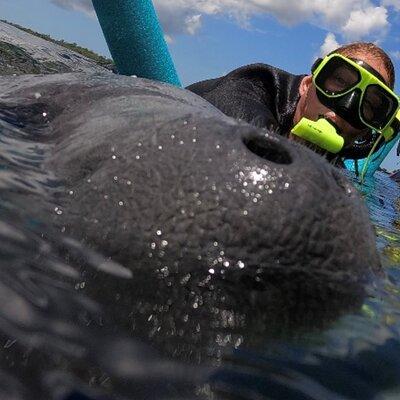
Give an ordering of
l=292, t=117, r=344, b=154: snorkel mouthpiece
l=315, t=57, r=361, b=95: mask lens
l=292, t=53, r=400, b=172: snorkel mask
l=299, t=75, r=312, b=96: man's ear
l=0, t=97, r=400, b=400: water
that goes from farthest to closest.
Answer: l=299, t=75, r=312, b=96: man's ear < l=315, t=57, r=361, b=95: mask lens < l=292, t=53, r=400, b=172: snorkel mask < l=292, t=117, r=344, b=154: snorkel mouthpiece < l=0, t=97, r=400, b=400: water

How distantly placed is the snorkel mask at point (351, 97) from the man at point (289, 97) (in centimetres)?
2

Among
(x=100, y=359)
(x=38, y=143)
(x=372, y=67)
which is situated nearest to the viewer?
(x=100, y=359)

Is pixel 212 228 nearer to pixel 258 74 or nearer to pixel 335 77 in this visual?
pixel 335 77

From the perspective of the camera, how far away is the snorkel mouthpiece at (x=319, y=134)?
5.52 metres

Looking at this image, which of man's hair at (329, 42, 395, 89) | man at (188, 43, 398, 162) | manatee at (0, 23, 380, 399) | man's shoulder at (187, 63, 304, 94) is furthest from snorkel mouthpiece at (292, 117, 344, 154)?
manatee at (0, 23, 380, 399)

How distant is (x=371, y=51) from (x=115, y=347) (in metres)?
5.43

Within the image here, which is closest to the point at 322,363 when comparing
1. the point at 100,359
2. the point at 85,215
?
the point at 100,359

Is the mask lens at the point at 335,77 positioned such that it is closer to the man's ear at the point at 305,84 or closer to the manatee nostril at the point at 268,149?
the man's ear at the point at 305,84

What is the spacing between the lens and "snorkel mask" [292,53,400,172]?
568 cm

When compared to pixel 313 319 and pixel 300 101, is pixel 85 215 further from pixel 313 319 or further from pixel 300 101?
pixel 300 101

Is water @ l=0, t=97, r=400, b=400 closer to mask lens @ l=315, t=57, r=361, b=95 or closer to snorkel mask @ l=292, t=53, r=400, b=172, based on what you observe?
snorkel mask @ l=292, t=53, r=400, b=172

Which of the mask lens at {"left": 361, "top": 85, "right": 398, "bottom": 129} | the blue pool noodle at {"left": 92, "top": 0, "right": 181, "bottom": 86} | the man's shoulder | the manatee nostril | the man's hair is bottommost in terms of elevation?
the blue pool noodle at {"left": 92, "top": 0, "right": 181, "bottom": 86}

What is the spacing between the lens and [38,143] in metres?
2.80

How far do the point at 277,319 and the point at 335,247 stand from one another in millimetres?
331
